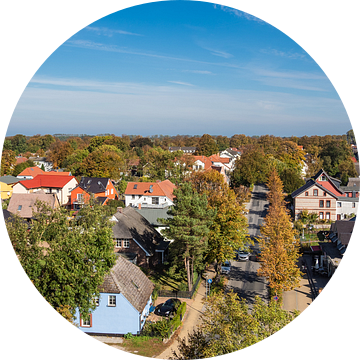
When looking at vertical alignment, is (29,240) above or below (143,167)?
below

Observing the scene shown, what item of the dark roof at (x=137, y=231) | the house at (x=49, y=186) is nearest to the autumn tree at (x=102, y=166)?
the house at (x=49, y=186)

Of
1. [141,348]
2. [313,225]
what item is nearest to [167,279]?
[141,348]

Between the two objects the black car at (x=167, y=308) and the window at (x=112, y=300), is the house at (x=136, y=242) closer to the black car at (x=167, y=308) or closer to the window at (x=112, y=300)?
the black car at (x=167, y=308)

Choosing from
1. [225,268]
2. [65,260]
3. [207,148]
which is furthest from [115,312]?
[207,148]

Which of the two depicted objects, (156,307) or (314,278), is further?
(314,278)

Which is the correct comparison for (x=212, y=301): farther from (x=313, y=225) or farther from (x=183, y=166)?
(x=183, y=166)

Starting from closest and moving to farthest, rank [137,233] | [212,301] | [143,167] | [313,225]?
[212,301] < [137,233] < [313,225] < [143,167]
